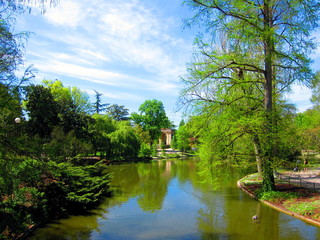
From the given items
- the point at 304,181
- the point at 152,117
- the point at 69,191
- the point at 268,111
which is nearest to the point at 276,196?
the point at 268,111

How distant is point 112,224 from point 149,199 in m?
4.71

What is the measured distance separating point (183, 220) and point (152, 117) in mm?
45891

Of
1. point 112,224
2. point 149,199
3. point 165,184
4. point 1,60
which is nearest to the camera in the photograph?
point 1,60

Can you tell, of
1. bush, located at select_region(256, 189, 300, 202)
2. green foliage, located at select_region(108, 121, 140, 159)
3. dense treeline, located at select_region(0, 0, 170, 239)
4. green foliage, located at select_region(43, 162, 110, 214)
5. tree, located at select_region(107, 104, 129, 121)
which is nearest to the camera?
dense treeline, located at select_region(0, 0, 170, 239)

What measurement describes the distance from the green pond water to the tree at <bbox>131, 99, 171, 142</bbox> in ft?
130

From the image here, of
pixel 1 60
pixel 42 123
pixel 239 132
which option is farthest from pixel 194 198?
pixel 42 123

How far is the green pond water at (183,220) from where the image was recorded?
950 cm

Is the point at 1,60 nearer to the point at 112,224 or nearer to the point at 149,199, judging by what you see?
the point at 112,224

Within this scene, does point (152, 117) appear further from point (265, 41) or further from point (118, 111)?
point (265, 41)

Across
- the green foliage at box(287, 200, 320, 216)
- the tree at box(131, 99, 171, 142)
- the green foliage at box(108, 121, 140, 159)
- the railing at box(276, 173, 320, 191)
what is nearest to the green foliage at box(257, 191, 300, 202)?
the green foliage at box(287, 200, 320, 216)

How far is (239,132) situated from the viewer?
45.3 ft

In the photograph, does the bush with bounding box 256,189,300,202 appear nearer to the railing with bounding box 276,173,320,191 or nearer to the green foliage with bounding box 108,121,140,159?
the railing with bounding box 276,173,320,191

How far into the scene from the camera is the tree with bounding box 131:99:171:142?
5616 cm

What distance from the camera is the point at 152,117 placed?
186 feet
